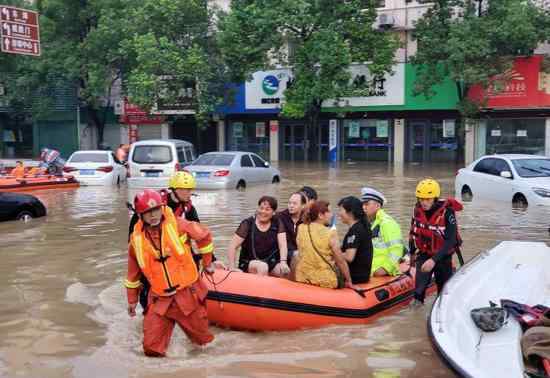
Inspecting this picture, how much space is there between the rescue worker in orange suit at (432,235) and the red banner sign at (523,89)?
74.3 feet

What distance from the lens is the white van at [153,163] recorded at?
64.3 feet

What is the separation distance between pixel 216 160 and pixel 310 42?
11823 mm

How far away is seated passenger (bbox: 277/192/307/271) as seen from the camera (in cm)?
772

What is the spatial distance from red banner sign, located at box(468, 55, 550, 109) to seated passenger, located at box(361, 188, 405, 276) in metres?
22.3

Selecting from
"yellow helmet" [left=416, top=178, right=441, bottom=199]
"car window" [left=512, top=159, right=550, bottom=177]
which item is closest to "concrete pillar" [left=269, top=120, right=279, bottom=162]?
"car window" [left=512, top=159, right=550, bottom=177]

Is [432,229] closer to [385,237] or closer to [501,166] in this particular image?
[385,237]

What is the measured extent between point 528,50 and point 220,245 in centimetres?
2106

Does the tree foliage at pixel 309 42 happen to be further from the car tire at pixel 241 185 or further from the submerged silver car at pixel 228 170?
the car tire at pixel 241 185

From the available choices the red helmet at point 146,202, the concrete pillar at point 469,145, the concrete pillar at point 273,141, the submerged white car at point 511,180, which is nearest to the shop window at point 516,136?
the concrete pillar at point 469,145

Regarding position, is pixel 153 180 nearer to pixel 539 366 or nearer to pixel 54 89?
pixel 539 366

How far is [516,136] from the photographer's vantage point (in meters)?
30.6

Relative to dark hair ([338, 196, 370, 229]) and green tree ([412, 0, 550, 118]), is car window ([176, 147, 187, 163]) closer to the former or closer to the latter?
green tree ([412, 0, 550, 118])

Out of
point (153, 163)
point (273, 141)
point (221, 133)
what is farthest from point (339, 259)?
point (221, 133)

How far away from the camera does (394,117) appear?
1302 inches
